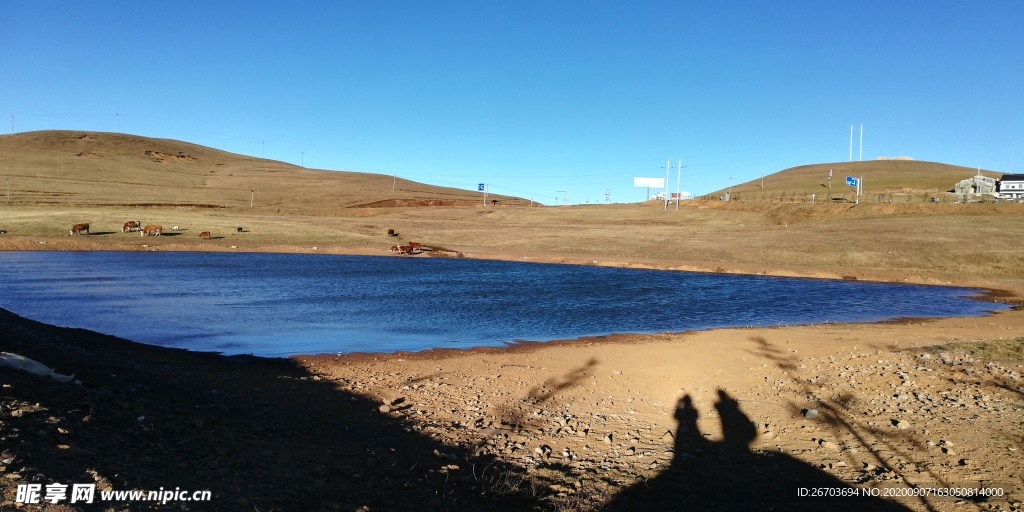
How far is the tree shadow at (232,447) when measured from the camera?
548 centimetres

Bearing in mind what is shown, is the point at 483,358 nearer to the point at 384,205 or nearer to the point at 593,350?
the point at 593,350

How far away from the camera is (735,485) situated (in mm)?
7113

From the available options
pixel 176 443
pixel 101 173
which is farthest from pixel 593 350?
pixel 101 173

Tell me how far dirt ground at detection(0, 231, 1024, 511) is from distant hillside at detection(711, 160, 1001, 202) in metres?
83.9

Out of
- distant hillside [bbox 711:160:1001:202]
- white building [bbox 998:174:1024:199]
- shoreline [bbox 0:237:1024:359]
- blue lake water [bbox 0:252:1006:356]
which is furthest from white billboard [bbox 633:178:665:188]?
blue lake water [bbox 0:252:1006:356]

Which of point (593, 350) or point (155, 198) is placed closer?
point (593, 350)

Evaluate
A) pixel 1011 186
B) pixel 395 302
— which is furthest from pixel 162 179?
pixel 1011 186

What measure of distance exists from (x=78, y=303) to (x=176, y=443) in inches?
717

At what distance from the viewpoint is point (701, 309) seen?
2392cm

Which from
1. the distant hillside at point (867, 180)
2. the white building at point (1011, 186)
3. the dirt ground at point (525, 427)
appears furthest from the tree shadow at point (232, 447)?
the white building at point (1011, 186)

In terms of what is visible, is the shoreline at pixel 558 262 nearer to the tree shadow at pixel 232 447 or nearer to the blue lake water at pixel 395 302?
the blue lake water at pixel 395 302

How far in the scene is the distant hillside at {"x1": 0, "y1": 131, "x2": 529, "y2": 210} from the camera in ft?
268

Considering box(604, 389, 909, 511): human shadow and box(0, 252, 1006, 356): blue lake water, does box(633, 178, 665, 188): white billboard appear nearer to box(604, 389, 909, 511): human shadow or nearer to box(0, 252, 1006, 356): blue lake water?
box(0, 252, 1006, 356): blue lake water

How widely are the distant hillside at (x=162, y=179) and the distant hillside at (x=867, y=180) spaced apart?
56078 mm
